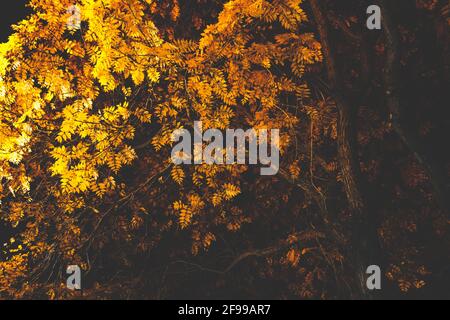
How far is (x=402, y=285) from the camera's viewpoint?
34.3 feet

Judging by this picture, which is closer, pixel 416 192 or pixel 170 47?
pixel 170 47

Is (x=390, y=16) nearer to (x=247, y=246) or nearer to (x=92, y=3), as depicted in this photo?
(x=92, y=3)

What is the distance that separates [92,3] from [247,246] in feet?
23.1

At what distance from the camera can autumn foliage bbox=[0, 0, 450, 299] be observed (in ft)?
26.2

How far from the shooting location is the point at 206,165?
930 cm

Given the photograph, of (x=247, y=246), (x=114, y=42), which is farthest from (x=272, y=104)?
(x=247, y=246)

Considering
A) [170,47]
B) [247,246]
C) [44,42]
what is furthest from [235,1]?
[247,246]

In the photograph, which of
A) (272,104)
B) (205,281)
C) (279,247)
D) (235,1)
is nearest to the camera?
(235,1)

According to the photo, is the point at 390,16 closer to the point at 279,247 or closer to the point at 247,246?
the point at 279,247

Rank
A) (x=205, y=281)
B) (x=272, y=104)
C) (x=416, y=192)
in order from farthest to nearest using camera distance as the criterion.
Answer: (x=205, y=281), (x=416, y=192), (x=272, y=104)

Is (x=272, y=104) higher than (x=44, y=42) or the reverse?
the reverse

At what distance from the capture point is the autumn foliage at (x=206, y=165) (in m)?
7.99

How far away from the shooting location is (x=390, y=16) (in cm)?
768
